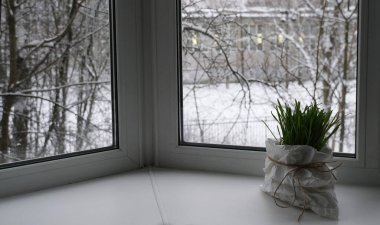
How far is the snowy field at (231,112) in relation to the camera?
133 centimetres

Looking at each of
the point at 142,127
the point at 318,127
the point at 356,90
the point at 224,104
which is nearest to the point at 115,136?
the point at 142,127

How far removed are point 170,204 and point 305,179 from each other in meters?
0.35

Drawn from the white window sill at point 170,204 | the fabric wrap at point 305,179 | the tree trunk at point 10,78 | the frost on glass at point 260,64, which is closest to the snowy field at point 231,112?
the frost on glass at point 260,64

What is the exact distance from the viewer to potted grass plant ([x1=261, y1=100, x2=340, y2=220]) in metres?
1.03

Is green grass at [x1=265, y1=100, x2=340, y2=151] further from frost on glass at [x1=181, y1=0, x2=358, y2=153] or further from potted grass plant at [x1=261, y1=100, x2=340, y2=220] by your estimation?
frost on glass at [x1=181, y1=0, x2=358, y2=153]

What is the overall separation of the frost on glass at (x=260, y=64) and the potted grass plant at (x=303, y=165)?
0.19 m

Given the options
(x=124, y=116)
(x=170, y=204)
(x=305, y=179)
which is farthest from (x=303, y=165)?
(x=124, y=116)

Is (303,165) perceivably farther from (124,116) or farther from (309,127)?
(124,116)

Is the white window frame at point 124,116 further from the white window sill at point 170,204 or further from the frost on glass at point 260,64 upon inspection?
the frost on glass at point 260,64

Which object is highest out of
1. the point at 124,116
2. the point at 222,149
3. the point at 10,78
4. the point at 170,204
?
the point at 10,78

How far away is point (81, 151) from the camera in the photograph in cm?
132

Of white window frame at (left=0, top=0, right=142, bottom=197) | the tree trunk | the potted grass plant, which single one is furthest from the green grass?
the tree trunk

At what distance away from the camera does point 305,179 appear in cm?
103

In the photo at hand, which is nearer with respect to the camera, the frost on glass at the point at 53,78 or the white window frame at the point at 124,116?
the frost on glass at the point at 53,78
